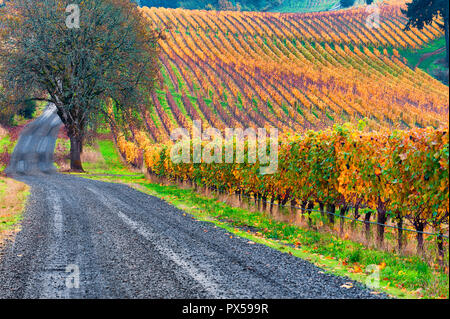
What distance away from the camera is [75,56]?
33094 mm

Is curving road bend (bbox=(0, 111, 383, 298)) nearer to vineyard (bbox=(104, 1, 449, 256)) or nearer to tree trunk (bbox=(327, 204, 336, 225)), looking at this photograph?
vineyard (bbox=(104, 1, 449, 256))

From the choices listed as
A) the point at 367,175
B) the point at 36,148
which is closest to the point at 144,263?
the point at 367,175

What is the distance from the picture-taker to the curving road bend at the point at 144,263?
670 cm

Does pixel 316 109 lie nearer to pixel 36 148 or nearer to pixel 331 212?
pixel 36 148

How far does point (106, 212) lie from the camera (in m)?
15.2

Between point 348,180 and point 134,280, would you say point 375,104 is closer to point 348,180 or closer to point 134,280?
point 348,180

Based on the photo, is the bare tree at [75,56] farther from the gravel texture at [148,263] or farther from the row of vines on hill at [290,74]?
the gravel texture at [148,263]

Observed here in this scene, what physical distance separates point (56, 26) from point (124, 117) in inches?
352

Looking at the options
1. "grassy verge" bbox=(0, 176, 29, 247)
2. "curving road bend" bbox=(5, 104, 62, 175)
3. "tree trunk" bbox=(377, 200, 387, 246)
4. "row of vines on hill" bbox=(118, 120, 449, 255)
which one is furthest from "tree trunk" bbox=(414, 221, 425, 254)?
"curving road bend" bbox=(5, 104, 62, 175)

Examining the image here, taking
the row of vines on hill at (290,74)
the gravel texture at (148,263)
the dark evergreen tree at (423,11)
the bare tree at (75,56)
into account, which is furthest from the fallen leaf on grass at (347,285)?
the row of vines on hill at (290,74)

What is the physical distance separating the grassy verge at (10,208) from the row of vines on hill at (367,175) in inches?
336

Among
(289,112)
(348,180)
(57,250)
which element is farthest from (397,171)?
(289,112)

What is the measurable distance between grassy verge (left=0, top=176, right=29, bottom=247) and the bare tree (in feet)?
41.2

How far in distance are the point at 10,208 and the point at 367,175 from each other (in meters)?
12.8
